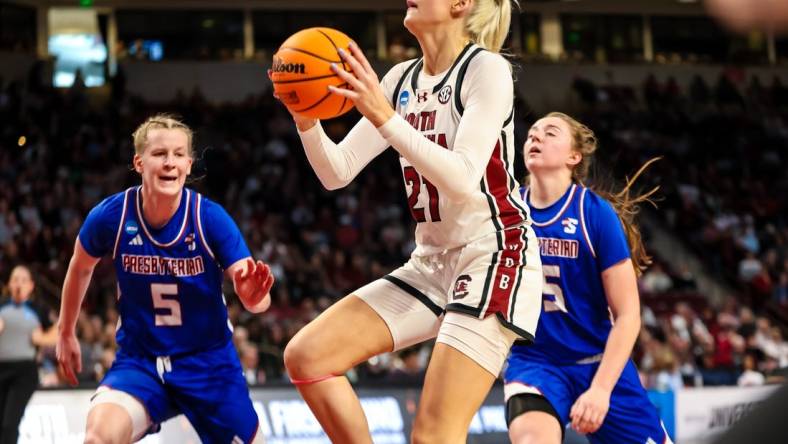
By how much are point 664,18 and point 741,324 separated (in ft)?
37.3

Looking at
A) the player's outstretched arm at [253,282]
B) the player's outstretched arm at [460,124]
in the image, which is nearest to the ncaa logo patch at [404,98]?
the player's outstretched arm at [460,124]

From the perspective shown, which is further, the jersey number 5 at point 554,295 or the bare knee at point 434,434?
the jersey number 5 at point 554,295

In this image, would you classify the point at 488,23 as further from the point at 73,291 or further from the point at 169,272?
the point at 73,291

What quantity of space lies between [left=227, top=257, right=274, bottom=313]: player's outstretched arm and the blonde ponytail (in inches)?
50.2

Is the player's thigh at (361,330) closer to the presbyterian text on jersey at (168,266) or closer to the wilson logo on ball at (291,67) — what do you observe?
the wilson logo on ball at (291,67)

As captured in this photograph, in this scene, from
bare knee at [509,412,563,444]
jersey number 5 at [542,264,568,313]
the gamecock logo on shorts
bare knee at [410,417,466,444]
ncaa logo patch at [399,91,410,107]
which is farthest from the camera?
jersey number 5 at [542,264,568,313]

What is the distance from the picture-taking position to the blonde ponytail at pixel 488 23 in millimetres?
4109

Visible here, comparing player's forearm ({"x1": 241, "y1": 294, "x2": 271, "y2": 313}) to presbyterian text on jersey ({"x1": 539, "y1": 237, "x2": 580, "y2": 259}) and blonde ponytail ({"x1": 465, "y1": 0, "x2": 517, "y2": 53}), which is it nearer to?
presbyterian text on jersey ({"x1": 539, "y1": 237, "x2": 580, "y2": 259})

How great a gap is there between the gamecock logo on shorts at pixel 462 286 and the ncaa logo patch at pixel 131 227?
1791mm

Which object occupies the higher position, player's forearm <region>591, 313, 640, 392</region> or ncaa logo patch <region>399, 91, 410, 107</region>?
ncaa logo patch <region>399, 91, 410, 107</region>

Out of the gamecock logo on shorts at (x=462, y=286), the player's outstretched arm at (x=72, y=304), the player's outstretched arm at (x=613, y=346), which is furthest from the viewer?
the player's outstretched arm at (x=72, y=304)

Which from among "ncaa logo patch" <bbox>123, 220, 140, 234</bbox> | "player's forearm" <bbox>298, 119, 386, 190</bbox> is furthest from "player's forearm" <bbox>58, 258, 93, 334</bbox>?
"player's forearm" <bbox>298, 119, 386, 190</bbox>

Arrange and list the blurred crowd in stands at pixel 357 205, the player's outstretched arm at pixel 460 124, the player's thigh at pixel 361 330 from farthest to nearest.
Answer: the blurred crowd in stands at pixel 357 205 < the player's thigh at pixel 361 330 < the player's outstretched arm at pixel 460 124

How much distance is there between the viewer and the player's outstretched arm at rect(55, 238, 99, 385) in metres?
5.05
